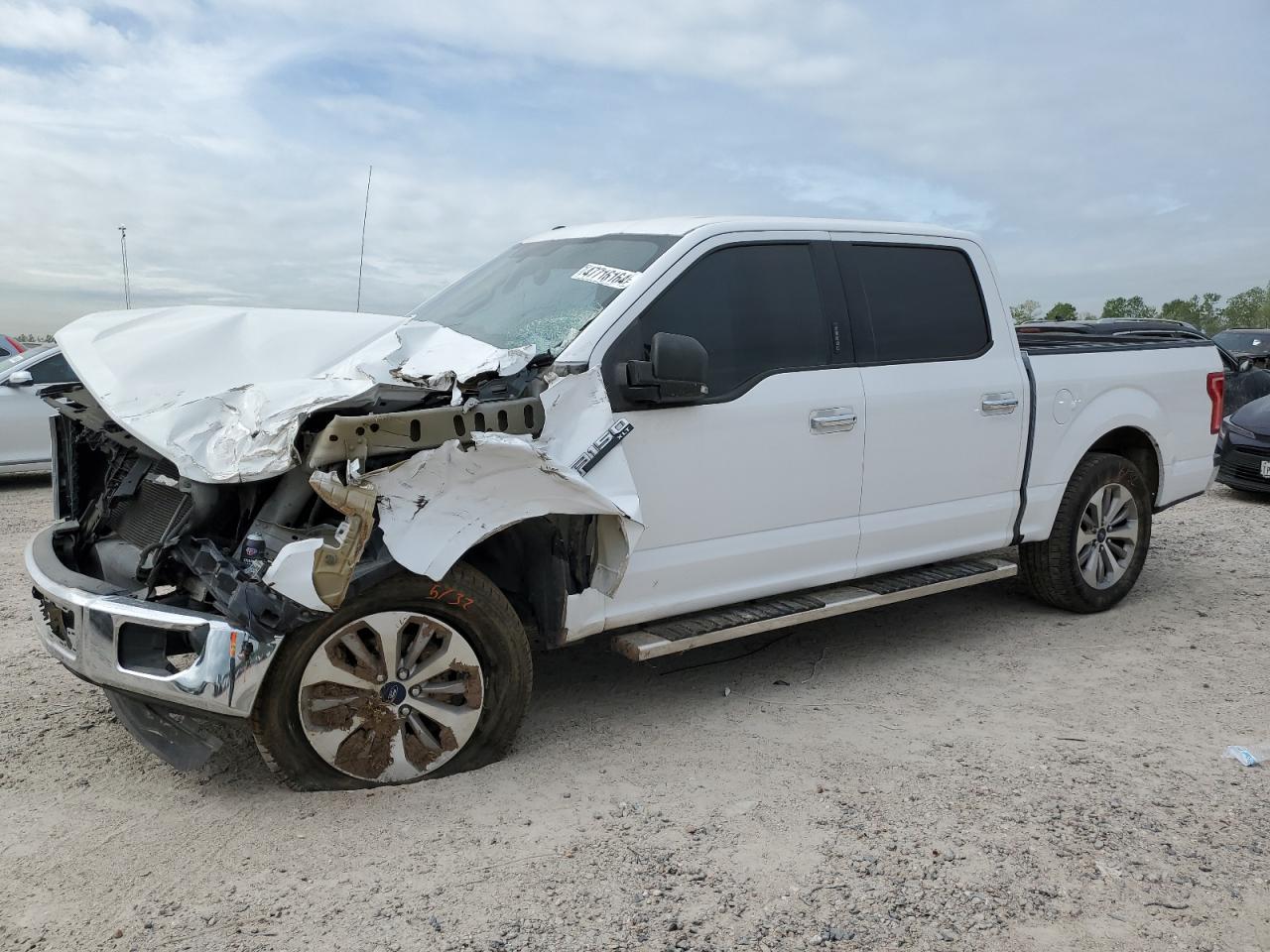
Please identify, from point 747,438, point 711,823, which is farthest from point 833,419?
point 711,823

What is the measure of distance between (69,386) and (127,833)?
1.72 meters

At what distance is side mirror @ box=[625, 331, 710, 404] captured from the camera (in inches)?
146

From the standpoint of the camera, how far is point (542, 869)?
3143mm

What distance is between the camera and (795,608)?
445 cm

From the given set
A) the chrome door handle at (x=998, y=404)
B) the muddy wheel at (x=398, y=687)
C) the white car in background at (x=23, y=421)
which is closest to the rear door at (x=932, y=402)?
the chrome door handle at (x=998, y=404)

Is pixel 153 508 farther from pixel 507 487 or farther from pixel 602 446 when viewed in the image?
pixel 602 446

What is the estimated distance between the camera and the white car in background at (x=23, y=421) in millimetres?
9648

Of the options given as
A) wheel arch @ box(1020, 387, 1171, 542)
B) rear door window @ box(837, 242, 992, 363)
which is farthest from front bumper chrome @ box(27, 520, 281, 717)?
wheel arch @ box(1020, 387, 1171, 542)

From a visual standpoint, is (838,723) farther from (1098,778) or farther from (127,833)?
(127,833)

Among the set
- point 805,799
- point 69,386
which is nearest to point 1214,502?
point 805,799

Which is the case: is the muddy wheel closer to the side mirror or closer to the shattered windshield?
the side mirror

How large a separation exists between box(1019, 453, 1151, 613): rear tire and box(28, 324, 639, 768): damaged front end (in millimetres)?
2938

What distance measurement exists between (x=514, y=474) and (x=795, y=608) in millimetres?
1537

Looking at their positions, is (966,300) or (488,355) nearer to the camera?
(488,355)
